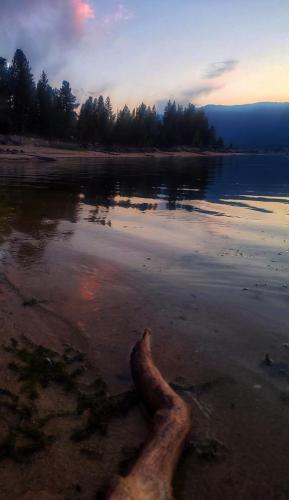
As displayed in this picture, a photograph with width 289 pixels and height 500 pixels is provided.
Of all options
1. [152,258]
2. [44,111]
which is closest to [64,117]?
[44,111]

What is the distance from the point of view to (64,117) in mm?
82125

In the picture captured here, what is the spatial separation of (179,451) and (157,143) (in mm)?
121808

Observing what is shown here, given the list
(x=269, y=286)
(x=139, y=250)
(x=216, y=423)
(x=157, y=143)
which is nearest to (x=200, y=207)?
(x=139, y=250)

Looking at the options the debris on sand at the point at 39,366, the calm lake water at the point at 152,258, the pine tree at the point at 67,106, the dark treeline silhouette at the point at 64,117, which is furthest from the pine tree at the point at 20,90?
the debris on sand at the point at 39,366

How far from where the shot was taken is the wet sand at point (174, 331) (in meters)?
2.65

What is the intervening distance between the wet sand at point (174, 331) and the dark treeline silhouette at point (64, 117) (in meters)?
66.2

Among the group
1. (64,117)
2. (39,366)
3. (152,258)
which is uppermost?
(64,117)

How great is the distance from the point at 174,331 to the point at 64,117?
85988mm

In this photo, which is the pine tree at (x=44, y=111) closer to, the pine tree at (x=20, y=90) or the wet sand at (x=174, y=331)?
the pine tree at (x=20, y=90)

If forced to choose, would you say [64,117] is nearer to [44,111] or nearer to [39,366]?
[44,111]

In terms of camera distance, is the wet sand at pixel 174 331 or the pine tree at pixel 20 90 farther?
the pine tree at pixel 20 90

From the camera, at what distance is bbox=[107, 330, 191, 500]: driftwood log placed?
7.39ft

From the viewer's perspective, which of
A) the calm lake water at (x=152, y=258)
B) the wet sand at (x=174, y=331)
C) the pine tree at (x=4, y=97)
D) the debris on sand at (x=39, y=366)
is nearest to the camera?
the wet sand at (x=174, y=331)

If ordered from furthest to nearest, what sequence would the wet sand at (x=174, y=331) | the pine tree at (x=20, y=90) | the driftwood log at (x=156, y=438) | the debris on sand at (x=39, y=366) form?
1. the pine tree at (x=20, y=90)
2. the debris on sand at (x=39, y=366)
3. the wet sand at (x=174, y=331)
4. the driftwood log at (x=156, y=438)
